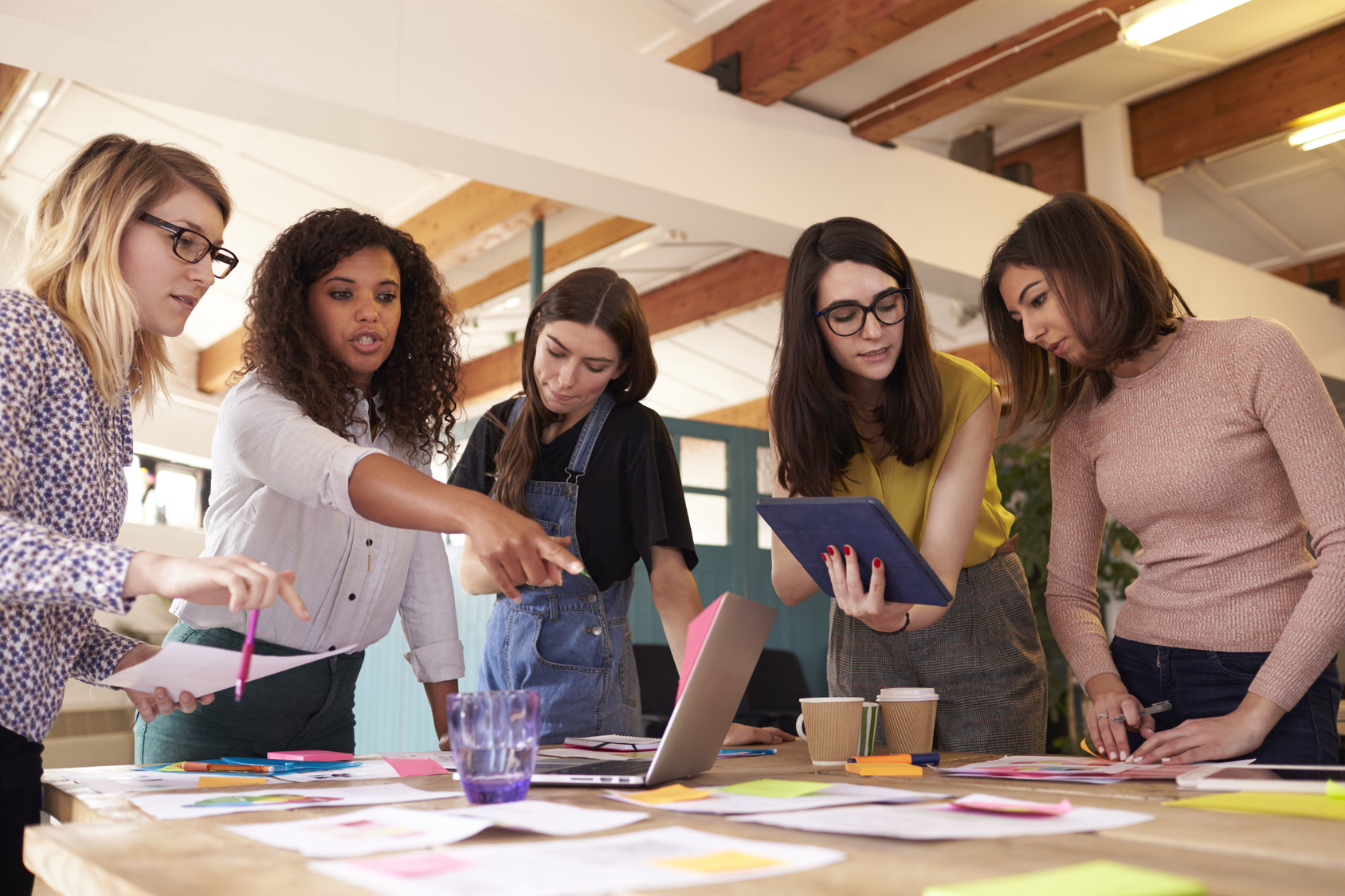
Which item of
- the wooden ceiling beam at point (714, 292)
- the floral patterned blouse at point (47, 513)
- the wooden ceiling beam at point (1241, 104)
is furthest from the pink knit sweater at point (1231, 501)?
the wooden ceiling beam at point (714, 292)

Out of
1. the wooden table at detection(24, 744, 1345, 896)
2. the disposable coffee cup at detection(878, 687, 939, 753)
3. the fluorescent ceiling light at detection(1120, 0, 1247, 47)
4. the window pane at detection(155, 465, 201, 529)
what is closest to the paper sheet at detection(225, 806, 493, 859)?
the wooden table at detection(24, 744, 1345, 896)

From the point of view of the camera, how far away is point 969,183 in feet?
16.0

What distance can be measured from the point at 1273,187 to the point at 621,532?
561cm

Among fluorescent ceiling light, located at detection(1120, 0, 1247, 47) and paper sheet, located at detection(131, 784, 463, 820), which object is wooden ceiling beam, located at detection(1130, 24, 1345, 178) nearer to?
fluorescent ceiling light, located at detection(1120, 0, 1247, 47)

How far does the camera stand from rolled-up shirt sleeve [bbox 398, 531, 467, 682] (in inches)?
68.8

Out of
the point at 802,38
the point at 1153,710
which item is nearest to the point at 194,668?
the point at 1153,710

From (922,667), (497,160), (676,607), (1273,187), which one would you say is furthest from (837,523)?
(1273,187)

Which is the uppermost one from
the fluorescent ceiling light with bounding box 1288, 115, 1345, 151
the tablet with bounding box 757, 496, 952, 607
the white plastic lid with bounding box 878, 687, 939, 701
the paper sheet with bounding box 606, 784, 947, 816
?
the fluorescent ceiling light with bounding box 1288, 115, 1345, 151

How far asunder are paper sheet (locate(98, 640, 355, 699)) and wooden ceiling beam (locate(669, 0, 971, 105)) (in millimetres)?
3163

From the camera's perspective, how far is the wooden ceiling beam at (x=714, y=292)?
5992 millimetres

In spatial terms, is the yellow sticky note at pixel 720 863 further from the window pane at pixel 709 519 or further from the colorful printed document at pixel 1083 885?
the window pane at pixel 709 519

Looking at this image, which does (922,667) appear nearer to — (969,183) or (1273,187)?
(969,183)

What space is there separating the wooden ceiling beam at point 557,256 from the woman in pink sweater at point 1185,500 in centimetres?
382

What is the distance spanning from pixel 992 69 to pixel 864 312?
117 inches
